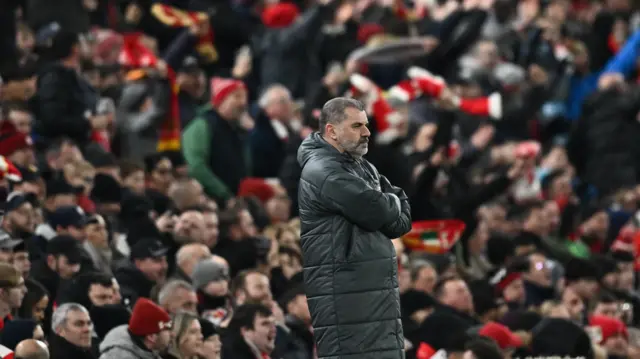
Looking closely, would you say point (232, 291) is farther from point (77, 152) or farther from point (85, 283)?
point (77, 152)

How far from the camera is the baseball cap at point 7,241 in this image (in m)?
11.1

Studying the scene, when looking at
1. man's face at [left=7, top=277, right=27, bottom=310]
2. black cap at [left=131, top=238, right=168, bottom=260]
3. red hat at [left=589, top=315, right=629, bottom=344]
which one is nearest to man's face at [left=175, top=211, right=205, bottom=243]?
black cap at [left=131, top=238, right=168, bottom=260]

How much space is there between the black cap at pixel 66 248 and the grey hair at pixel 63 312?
1132 millimetres

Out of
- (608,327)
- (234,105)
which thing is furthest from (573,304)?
(234,105)

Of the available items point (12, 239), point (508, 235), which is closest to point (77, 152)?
point (12, 239)

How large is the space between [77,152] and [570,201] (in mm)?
6169

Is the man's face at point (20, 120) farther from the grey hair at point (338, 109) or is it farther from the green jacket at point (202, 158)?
the grey hair at point (338, 109)

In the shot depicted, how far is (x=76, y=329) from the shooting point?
1066cm

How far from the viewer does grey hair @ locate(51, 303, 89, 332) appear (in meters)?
10.7

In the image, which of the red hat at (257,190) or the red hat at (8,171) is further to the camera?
the red hat at (257,190)

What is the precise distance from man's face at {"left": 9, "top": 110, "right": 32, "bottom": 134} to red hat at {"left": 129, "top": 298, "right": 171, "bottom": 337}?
11.0 ft

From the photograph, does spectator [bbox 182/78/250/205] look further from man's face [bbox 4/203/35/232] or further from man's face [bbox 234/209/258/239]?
man's face [bbox 4/203/35/232]

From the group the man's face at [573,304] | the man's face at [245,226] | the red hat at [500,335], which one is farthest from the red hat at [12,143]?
the man's face at [573,304]

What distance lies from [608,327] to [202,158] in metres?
3.92
